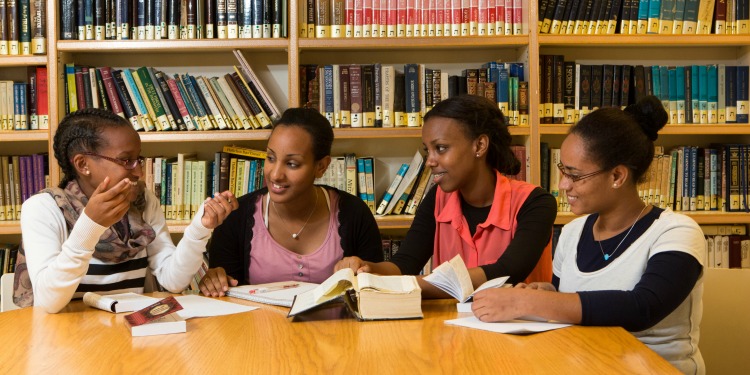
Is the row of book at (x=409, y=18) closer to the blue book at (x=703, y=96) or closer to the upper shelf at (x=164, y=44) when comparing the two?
the upper shelf at (x=164, y=44)

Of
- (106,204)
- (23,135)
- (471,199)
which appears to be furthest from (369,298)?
(23,135)

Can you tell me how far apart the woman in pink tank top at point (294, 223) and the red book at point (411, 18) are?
1.04m

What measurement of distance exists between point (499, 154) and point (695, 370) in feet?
3.03

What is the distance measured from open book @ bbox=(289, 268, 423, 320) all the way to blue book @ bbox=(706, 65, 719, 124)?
2.21m

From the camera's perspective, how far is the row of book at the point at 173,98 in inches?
135

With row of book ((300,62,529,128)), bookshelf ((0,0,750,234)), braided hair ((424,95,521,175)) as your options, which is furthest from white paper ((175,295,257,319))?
row of book ((300,62,529,128))

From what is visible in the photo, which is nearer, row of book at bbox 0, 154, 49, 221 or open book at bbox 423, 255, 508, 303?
open book at bbox 423, 255, 508, 303

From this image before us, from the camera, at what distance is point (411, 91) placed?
3443mm

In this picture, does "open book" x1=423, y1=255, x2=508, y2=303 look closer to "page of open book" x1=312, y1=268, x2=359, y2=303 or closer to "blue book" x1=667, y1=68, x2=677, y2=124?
"page of open book" x1=312, y1=268, x2=359, y2=303

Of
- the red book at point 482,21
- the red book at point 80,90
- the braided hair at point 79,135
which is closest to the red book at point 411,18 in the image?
the red book at point 482,21

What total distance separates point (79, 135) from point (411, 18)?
1.64 m

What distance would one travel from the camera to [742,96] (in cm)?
347

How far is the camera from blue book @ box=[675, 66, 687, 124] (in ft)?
11.4

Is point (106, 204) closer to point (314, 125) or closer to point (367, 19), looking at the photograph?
point (314, 125)
